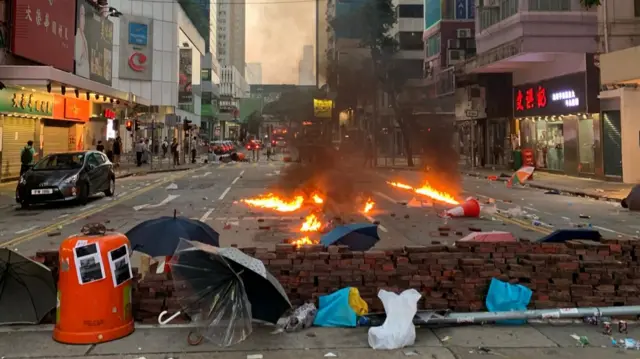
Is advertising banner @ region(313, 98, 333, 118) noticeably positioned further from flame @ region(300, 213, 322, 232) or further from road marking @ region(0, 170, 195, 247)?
flame @ region(300, 213, 322, 232)

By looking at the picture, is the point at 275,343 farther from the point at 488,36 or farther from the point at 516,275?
the point at 488,36

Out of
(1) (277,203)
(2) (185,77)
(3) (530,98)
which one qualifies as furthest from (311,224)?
(2) (185,77)

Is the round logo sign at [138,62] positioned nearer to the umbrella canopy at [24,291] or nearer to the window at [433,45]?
the window at [433,45]

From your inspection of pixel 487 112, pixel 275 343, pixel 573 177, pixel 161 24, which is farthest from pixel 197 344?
pixel 161 24

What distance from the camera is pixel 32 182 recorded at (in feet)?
43.5

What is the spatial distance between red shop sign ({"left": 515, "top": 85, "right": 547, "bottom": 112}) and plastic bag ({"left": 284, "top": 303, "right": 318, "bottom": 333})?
2369cm

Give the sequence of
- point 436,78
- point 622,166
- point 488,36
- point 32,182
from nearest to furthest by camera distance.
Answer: point 32,182 → point 622,166 → point 488,36 → point 436,78

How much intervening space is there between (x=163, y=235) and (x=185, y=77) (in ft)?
211

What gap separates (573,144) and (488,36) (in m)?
7.83

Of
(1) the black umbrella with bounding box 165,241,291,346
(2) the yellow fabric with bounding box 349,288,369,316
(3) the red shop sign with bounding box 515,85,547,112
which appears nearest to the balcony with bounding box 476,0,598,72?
(3) the red shop sign with bounding box 515,85,547,112

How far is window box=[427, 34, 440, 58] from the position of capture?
143ft

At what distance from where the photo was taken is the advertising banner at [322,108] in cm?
1825

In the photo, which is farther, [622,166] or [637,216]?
[622,166]

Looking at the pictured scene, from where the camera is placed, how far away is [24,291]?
4.67 m
